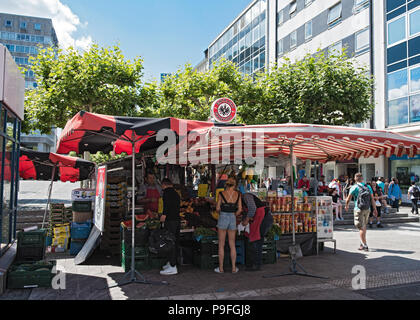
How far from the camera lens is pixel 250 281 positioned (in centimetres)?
611

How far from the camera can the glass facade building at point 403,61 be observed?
20.3 meters

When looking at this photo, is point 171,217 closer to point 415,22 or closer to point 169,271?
point 169,271

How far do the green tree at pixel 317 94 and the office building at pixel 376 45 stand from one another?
114 cm

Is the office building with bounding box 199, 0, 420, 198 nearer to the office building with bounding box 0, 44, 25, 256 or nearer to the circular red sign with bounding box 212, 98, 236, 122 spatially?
the circular red sign with bounding box 212, 98, 236, 122

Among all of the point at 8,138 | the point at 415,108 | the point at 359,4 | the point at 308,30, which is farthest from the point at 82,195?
the point at 308,30

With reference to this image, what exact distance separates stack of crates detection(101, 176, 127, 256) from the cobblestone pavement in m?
0.60

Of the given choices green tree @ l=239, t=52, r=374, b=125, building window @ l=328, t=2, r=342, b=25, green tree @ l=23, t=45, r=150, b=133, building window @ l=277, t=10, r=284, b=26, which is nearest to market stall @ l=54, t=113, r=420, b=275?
green tree @ l=23, t=45, r=150, b=133

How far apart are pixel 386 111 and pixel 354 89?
6.99 m

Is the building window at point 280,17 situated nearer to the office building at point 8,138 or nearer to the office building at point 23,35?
the office building at point 8,138

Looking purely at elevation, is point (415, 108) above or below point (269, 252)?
above

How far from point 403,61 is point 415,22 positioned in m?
2.27

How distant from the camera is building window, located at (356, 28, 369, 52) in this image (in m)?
23.8

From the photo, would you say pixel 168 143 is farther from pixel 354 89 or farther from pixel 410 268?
pixel 354 89

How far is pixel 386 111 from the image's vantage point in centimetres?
2244
